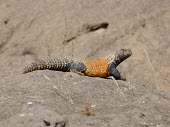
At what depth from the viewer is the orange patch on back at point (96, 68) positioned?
23.9 ft

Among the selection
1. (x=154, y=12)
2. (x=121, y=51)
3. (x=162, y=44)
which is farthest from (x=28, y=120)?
(x=154, y=12)

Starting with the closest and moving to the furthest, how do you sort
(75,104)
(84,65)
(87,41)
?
(75,104), (84,65), (87,41)

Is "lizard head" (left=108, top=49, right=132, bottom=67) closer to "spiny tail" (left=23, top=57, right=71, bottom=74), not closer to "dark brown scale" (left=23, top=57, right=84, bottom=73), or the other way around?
"dark brown scale" (left=23, top=57, right=84, bottom=73)

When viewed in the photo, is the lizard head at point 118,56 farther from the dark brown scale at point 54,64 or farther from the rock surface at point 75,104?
the rock surface at point 75,104

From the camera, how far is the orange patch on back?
7.28 meters

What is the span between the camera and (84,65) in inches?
285

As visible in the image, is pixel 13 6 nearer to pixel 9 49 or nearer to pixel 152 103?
pixel 9 49

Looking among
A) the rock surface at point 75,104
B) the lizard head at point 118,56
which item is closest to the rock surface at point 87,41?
the rock surface at point 75,104

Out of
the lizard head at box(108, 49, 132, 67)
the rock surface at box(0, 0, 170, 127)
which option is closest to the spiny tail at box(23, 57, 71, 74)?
the rock surface at box(0, 0, 170, 127)

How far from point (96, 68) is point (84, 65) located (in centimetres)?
28

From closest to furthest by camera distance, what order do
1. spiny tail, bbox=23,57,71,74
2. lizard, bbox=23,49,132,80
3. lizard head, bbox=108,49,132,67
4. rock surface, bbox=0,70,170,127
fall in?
rock surface, bbox=0,70,170,127 → spiny tail, bbox=23,57,71,74 → lizard, bbox=23,49,132,80 → lizard head, bbox=108,49,132,67

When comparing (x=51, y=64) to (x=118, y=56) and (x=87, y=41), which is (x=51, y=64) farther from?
(x=87, y=41)

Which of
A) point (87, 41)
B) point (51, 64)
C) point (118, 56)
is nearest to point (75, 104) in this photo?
point (51, 64)

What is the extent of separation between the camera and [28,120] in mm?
3393
